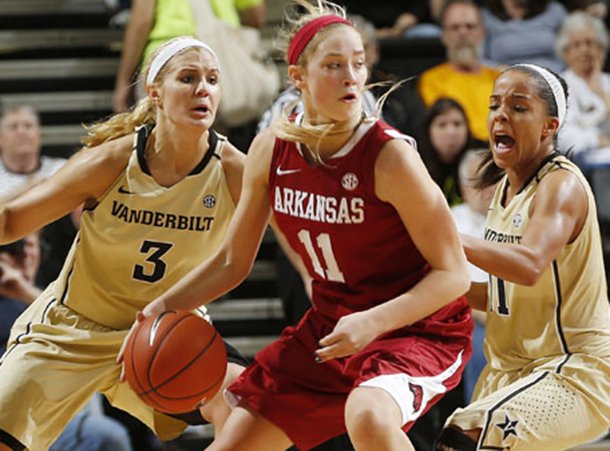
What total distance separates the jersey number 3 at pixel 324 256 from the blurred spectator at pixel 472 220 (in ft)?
7.07

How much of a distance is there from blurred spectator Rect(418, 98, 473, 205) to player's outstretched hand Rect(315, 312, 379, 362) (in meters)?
3.28

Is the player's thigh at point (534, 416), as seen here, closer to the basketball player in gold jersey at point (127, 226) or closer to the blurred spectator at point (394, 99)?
the basketball player in gold jersey at point (127, 226)

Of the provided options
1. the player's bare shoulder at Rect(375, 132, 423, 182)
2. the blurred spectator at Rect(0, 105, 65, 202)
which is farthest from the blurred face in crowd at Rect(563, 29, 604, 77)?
the player's bare shoulder at Rect(375, 132, 423, 182)

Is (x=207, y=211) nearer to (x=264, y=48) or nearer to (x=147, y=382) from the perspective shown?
(x=147, y=382)

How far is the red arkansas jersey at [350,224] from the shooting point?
3801 mm

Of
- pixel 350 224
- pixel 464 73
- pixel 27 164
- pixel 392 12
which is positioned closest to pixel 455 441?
pixel 350 224

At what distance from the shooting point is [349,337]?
11.5ft

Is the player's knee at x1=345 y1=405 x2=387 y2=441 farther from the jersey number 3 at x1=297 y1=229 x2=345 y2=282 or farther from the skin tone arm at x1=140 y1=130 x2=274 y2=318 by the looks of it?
the skin tone arm at x1=140 y1=130 x2=274 y2=318

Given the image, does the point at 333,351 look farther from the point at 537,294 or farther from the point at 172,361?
the point at 537,294

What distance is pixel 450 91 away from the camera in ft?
25.4

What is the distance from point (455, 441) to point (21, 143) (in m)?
3.78

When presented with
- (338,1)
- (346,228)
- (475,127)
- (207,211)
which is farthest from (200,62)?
(338,1)

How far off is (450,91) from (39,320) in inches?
158

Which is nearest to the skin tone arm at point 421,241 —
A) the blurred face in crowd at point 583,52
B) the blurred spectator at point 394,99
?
the blurred spectator at point 394,99
